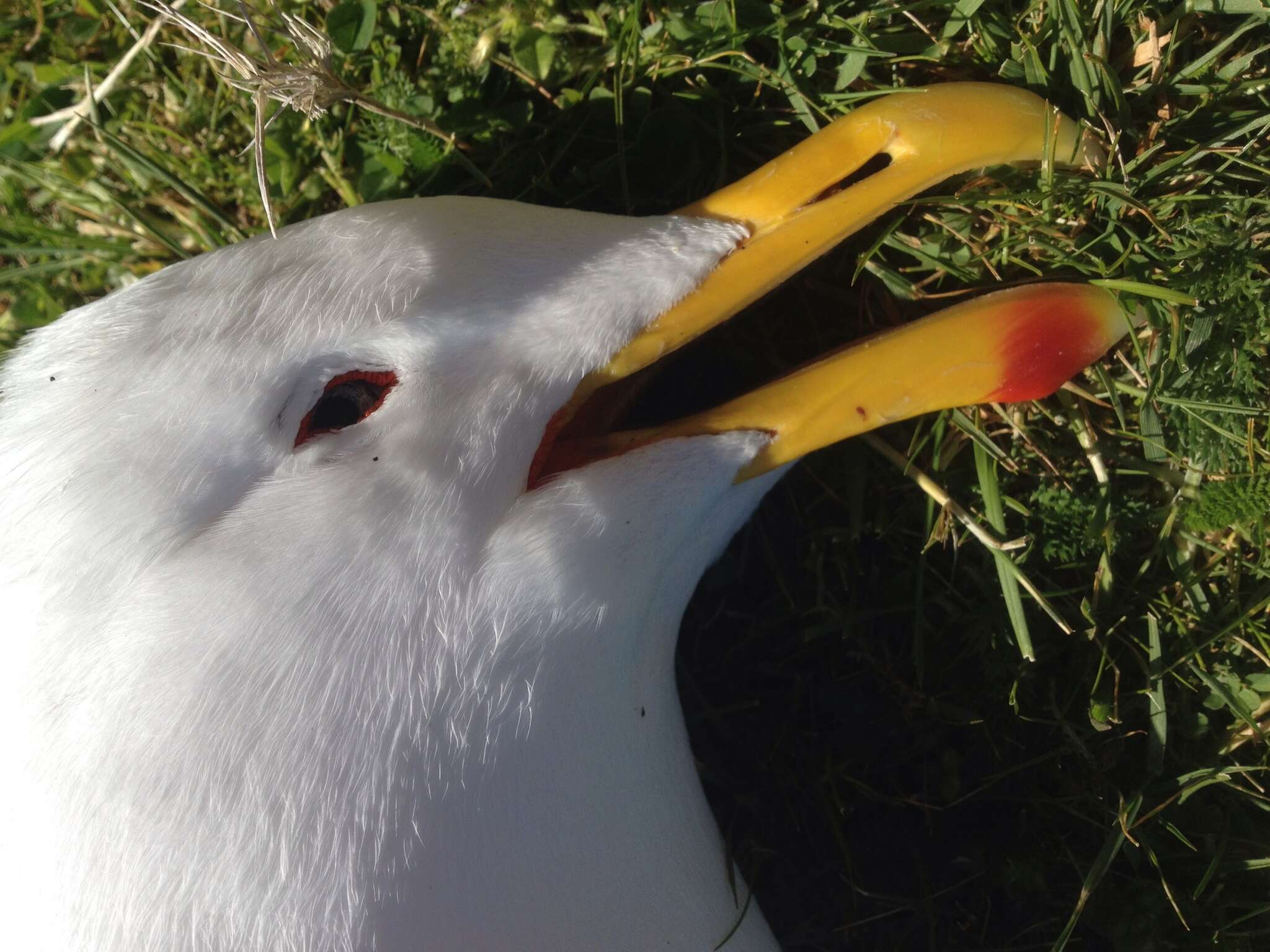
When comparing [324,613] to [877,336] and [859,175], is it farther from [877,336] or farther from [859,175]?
[859,175]

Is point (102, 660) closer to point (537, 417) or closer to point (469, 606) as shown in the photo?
point (469, 606)

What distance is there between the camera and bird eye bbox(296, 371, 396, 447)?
6.39ft

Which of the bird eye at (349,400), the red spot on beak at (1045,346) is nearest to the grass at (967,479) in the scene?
the red spot on beak at (1045,346)

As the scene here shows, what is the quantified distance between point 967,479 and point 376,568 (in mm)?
1694

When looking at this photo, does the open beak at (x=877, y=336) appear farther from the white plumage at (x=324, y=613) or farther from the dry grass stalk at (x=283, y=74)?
the dry grass stalk at (x=283, y=74)

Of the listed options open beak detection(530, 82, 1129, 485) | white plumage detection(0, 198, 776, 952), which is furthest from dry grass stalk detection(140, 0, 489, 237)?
open beak detection(530, 82, 1129, 485)

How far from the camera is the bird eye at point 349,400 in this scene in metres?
1.95

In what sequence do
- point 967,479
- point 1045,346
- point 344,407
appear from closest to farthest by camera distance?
point 344,407, point 1045,346, point 967,479

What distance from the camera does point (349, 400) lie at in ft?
6.43

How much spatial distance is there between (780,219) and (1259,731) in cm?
180

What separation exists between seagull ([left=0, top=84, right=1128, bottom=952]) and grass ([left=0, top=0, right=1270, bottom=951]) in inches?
21.9

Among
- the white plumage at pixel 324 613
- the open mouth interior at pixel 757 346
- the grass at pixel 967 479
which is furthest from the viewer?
the open mouth interior at pixel 757 346

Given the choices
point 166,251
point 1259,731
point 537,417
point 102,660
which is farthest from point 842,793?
point 166,251

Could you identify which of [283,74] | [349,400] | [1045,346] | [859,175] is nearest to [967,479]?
[1045,346]
